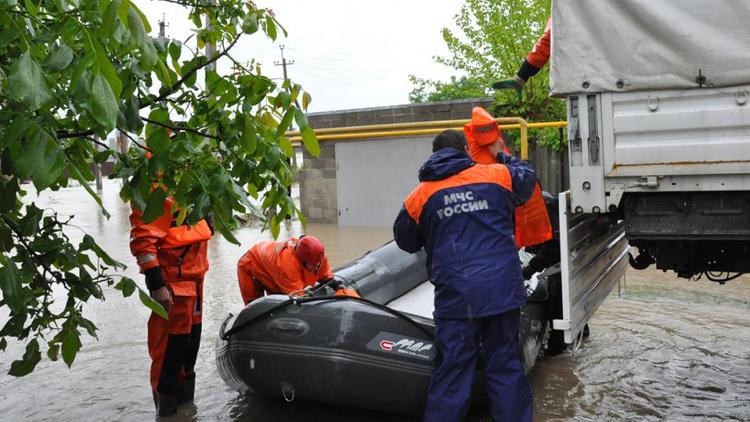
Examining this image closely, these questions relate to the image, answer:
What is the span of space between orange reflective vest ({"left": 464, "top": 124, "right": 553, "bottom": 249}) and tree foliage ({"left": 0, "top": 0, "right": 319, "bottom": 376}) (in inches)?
67.7

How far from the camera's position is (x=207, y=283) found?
28.7ft

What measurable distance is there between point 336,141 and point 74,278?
10703 mm

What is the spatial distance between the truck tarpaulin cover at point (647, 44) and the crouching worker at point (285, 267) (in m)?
1.87

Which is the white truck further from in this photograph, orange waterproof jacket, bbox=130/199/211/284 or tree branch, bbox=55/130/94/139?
tree branch, bbox=55/130/94/139

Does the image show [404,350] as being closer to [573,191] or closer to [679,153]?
[573,191]

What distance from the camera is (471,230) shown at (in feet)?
12.1

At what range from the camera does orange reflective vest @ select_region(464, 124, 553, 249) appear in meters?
4.17

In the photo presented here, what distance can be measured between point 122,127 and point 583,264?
2969mm

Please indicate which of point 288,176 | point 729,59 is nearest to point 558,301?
point 729,59

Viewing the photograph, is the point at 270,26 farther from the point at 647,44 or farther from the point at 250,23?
the point at 647,44

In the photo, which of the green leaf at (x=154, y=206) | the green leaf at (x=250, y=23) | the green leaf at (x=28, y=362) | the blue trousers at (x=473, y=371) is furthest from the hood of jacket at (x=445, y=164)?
the green leaf at (x=28, y=362)

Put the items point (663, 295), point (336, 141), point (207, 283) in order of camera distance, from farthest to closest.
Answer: point (336, 141) → point (207, 283) → point (663, 295)

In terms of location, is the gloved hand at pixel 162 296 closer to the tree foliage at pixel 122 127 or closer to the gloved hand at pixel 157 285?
the gloved hand at pixel 157 285

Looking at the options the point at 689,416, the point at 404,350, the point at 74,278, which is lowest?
the point at 689,416
